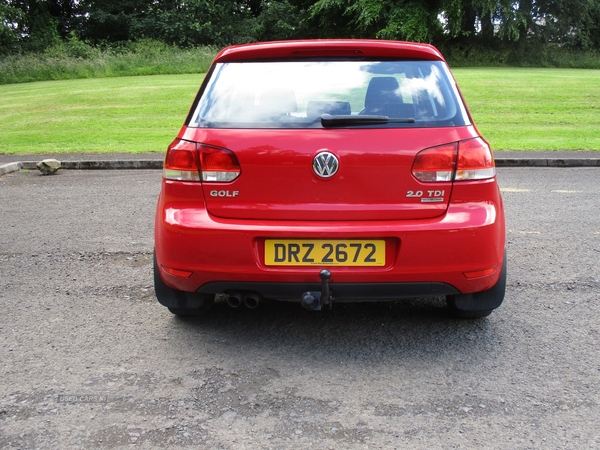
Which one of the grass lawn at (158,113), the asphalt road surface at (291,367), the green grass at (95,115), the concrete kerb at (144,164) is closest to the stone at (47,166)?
the concrete kerb at (144,164)

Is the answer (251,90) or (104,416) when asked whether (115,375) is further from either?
(251,90)

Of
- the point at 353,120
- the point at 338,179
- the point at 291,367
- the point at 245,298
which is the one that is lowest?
the point at 291,367

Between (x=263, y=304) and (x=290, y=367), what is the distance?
101cm

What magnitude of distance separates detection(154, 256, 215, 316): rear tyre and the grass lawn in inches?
363

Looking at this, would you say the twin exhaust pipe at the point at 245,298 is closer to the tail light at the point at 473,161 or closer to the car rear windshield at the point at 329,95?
the car rear windshield at the point at 329,95

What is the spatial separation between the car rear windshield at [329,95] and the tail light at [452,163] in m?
0.14

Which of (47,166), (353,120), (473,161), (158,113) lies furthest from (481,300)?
(158,113)

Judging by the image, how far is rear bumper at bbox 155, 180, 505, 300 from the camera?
3268 mm

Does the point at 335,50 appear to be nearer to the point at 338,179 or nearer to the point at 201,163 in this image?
the point at 338,179

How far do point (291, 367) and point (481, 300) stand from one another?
1139 millimetres

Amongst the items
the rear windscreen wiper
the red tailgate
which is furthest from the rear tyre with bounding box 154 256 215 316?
the rear windscreen wiper

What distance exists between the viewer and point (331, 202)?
3.30 meters

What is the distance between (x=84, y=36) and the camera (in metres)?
51.0

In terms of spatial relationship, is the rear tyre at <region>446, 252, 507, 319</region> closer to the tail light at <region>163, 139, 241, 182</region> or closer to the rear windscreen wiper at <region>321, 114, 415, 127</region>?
the rear windscreen wiper at <region>321, 114, 415, 127</region>
